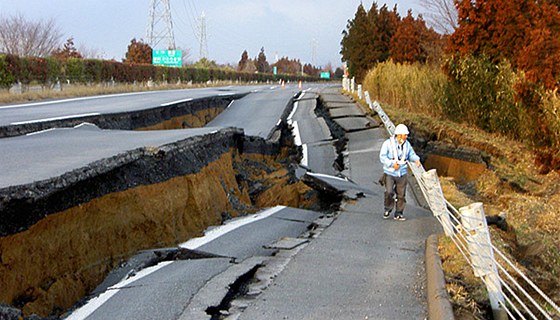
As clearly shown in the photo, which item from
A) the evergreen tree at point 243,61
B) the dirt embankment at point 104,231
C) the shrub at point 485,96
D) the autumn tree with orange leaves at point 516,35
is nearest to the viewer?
the dirt embankment at point 104,231

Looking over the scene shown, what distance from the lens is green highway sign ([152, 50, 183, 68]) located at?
57.9m

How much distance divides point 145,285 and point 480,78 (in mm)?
16012

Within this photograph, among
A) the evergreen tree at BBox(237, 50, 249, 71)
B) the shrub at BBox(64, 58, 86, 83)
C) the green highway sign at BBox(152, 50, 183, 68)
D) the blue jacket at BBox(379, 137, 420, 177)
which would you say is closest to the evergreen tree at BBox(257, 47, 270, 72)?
the evergreen tree at BBox(237, 50, 249, 71)

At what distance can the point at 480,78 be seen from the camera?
754 inches

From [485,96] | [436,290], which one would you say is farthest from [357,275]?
[485,96]

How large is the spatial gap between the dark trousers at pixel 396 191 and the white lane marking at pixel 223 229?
1825mm

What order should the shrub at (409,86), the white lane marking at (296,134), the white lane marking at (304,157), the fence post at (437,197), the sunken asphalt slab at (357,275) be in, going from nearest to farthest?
1. the sunken asphalt slab at (357,275)
2. the fence post at (437,197)
3. the white lane marking at (304,157)
4. the white lane marking at (296,134)
5. the shrub at (409,86)

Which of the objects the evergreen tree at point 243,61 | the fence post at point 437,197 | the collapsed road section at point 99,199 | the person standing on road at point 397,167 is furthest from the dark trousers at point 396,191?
the evergreen tree at point 243,61

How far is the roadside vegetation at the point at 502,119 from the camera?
832cm

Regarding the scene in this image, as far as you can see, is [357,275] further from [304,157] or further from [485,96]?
[485,96]

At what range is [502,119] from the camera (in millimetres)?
18250

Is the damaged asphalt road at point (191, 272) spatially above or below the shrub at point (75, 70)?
below

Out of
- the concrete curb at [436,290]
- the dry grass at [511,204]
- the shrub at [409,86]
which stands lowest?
the dry grass at [511,204]

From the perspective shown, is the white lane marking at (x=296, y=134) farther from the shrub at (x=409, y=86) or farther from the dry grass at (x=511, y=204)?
the shrub at (x=409, y=86)
